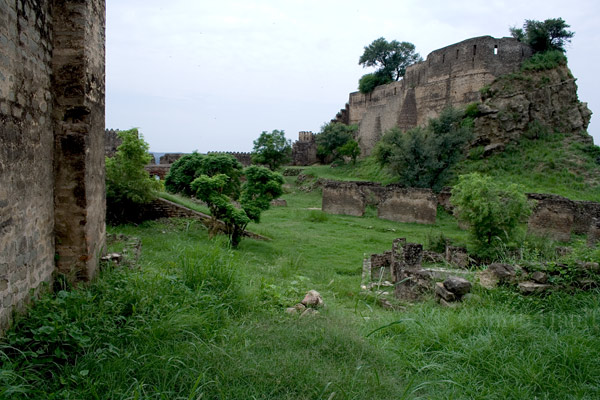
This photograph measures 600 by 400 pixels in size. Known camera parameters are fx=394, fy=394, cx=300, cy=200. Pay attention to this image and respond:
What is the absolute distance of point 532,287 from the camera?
4.80 m

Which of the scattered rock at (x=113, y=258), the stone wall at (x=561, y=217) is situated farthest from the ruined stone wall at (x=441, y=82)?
the scattered rock at (x=113, y=258)

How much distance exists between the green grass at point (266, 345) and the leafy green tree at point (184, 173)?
7472 millimetres

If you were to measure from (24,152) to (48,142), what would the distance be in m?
0.58

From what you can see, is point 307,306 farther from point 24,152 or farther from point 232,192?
point 232,192

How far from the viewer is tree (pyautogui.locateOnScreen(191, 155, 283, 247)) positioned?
35.3ft

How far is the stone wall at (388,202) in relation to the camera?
1880cm

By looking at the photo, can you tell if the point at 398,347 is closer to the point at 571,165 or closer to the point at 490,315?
the point at 490,315

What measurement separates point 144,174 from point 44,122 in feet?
23.6

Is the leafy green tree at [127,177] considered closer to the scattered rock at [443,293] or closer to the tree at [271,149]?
the scattered rock at [443,293]

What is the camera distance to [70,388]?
2648 mm

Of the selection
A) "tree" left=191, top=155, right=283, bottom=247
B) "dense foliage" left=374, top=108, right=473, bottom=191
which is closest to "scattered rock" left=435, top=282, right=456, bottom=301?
"tree" left=191, top=155, right=283, bottom=247

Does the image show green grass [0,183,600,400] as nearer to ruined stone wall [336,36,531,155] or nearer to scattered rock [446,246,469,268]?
scattered rock [446,246,469,268]

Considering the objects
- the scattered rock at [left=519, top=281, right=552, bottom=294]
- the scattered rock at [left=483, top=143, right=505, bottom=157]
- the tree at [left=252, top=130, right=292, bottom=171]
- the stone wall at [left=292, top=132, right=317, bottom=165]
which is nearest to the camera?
the scattered rock at [left=519, top=281, right=552, bottom=294]

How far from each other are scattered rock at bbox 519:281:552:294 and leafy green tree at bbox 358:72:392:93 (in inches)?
1538
